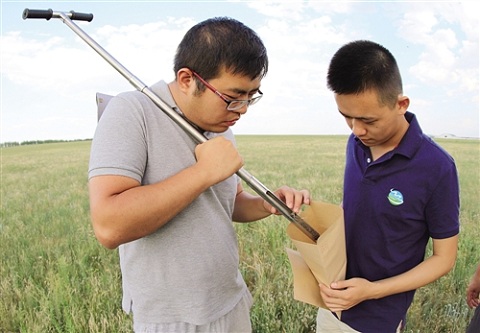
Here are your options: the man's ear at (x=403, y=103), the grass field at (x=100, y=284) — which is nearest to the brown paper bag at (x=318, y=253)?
the man's ear at (x=403, y=103)

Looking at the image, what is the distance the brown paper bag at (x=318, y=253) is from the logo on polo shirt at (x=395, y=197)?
10.2 inches

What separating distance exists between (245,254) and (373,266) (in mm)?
2708

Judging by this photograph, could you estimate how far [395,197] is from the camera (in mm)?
2062

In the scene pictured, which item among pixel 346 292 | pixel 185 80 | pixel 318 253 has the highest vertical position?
pixel 185 80

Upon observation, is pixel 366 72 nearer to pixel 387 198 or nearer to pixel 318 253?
pixel 387 198

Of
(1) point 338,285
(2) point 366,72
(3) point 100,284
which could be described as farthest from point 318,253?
(3) point 100,284

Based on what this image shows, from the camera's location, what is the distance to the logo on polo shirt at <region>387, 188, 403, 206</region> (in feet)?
6.72

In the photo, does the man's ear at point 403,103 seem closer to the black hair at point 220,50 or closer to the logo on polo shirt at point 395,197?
the logo on polo shirt at point 395,197

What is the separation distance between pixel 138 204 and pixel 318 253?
2.65 feet

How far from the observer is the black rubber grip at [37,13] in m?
2.38

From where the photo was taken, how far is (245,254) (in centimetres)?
479

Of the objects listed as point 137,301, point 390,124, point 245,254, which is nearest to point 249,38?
point 390,124

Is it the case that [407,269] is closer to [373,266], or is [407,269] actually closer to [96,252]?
[373,266]

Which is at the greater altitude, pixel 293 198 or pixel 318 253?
pixel 293 198
